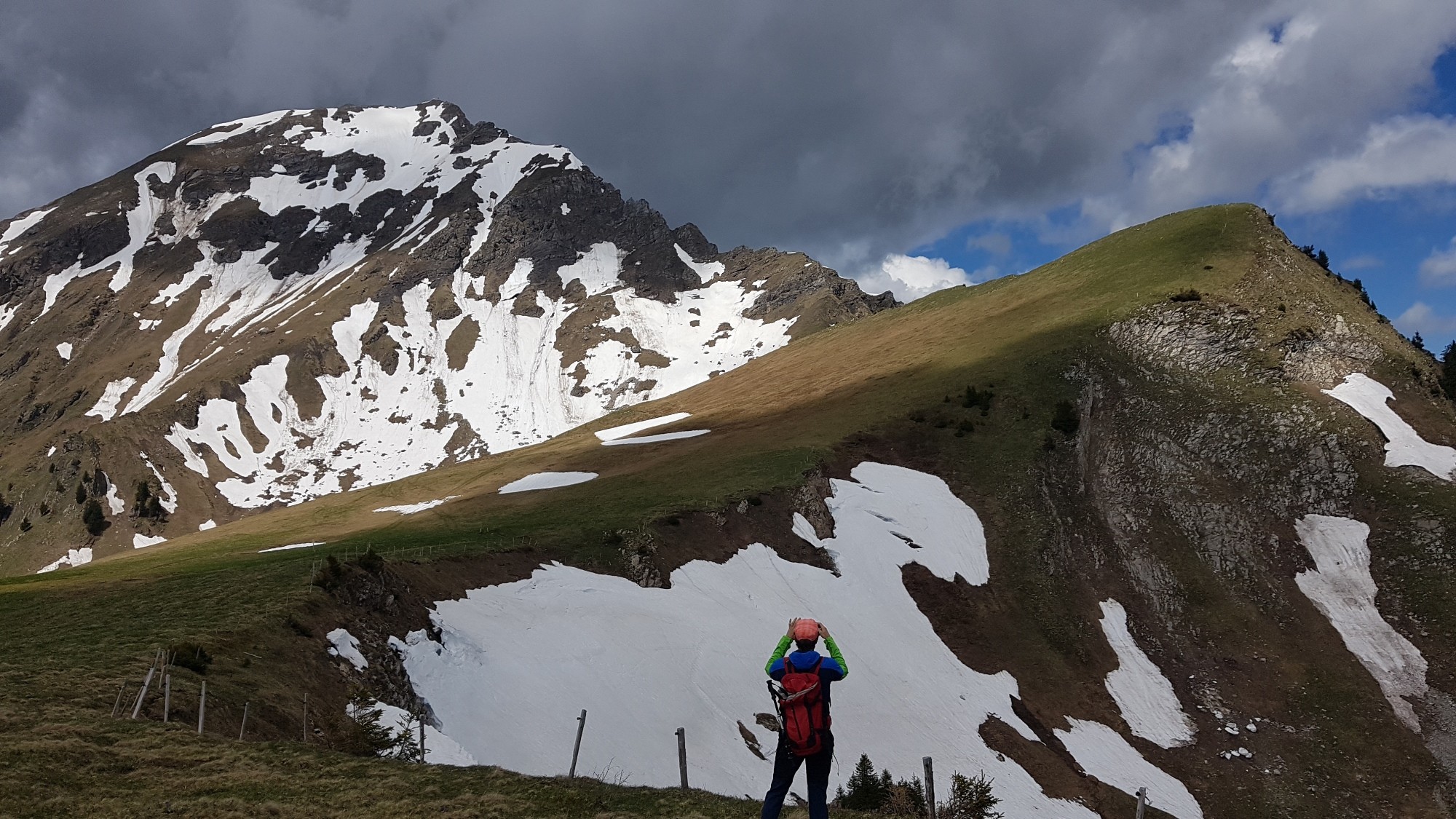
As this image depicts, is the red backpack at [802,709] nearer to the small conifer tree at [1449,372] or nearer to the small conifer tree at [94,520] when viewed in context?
the small conifer tree at [1449,372]

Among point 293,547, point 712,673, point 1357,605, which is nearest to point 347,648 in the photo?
point 712,673

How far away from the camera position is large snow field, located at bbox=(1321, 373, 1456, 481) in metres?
57.0

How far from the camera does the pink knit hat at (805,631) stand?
10742mm

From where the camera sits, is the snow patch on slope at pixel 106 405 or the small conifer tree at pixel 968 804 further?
the snow patch on slope at pixel 106 405

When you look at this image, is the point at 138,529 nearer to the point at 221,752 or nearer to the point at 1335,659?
the point at 221,752

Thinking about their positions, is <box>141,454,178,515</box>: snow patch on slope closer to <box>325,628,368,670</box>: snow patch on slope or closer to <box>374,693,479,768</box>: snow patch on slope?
<box>325,628,368,670</box>: snow patch on slope

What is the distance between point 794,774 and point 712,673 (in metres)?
28.3

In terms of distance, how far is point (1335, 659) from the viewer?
→ 49.3m

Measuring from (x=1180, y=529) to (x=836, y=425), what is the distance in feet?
91.0

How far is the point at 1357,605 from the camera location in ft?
172

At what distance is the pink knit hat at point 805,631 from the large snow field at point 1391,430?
66478 millimetres

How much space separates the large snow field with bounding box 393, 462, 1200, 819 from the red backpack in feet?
59.7

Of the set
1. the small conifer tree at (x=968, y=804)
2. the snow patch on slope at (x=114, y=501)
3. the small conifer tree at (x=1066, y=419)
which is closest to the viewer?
the small conifer tree at (x=968, y=804)

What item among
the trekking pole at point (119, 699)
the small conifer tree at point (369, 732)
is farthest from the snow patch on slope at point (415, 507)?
the trekking pole at point (119, 699)
